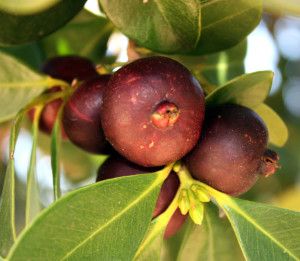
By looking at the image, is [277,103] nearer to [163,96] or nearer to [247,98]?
[247,98]

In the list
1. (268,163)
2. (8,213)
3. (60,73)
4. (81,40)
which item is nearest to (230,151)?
(268,163)

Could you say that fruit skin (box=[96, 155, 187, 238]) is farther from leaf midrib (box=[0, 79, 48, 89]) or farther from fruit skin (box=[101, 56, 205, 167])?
leaf midrib (box=[0, 79, 48, 89])

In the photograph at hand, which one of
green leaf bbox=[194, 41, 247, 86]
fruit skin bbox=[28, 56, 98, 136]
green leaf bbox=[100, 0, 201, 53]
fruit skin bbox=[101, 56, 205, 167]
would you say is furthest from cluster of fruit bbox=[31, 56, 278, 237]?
green leaf bbox=[194, 41, 247, 86]

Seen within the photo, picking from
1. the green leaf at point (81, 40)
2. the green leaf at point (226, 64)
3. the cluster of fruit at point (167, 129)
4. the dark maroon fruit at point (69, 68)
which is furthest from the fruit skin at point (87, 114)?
the green leaf at point (81, 40)

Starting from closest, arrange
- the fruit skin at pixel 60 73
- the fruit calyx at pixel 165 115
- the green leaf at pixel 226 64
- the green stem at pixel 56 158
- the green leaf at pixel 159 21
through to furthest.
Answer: the fruit calyx at pixel 165 115, the green leaf at pixel 159 21, the green stem at pixel 56 158, the fruit skin at pixel 60 73, the green leaf at pixel 226 64

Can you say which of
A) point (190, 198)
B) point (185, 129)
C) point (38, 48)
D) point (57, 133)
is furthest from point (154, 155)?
point (38, 48)

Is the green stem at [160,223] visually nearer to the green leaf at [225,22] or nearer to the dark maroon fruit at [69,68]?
the green leaf at [225,22]

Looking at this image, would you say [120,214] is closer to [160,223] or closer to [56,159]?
[160,223]
